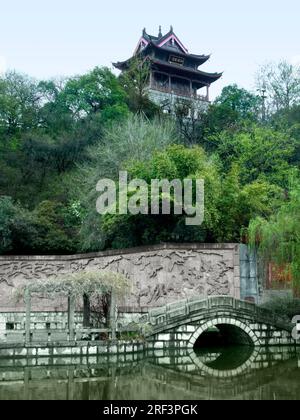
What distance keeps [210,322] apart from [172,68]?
25.0 meters

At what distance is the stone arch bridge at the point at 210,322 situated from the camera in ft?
55.9

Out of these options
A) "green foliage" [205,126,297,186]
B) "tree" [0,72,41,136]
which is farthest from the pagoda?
"green foliage" [205,126,297,186]

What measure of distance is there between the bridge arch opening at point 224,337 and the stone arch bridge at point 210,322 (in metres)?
0.05

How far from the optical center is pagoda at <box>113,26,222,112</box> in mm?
38125

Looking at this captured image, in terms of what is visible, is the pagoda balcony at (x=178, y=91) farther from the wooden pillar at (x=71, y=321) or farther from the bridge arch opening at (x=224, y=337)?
the wooden pillar at (x=71, y=321)

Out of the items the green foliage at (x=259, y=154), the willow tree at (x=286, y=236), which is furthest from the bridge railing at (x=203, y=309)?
the green foliage at (x=259, y=154)

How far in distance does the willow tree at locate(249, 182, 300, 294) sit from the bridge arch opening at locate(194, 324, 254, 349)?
2.24 metres

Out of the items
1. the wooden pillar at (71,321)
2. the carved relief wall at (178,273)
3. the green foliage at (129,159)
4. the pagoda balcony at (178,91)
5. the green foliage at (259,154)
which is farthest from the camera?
the pagoda balcony at (178,91)

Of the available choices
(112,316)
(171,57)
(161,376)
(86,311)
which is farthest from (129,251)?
(171,57)

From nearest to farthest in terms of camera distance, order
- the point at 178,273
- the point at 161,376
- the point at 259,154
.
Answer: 1. the point at 161,376
2. the point at 178,273
3. the point at 259,154

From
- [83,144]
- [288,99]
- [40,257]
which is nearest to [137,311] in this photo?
[40,257]

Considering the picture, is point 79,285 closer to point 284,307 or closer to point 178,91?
point 284,307

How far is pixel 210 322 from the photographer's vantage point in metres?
17.3

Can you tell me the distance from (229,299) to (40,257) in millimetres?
7733
